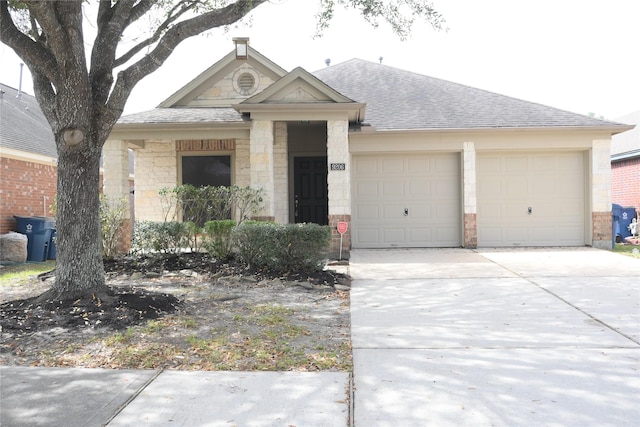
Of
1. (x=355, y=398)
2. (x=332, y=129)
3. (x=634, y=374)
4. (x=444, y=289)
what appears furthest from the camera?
(x=332, y=129)

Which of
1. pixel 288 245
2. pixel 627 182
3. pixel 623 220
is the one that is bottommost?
pixel 288 245

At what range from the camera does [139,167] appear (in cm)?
1348

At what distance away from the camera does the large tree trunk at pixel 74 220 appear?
6035 millimetres

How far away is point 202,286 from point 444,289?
380cm

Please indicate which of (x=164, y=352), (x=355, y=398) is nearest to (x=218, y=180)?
(x=164, y=352)

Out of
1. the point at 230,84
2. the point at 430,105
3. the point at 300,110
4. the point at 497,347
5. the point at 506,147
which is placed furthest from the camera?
the point at 430,105

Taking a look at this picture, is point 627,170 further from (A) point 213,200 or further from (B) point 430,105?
(A) point 213,200

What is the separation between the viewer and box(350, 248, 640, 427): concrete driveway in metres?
3.33

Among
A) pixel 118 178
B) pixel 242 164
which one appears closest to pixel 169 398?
pixel 118 178

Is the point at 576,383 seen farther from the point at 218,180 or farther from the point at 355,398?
the point at 218,180

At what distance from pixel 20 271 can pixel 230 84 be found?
6.97 meters

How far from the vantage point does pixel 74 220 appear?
6.05 m

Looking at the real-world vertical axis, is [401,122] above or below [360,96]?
below

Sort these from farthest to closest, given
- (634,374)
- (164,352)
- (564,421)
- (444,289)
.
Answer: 1. (444,289)
2. (164,352)
3. (634,374)
4. (564,421)
